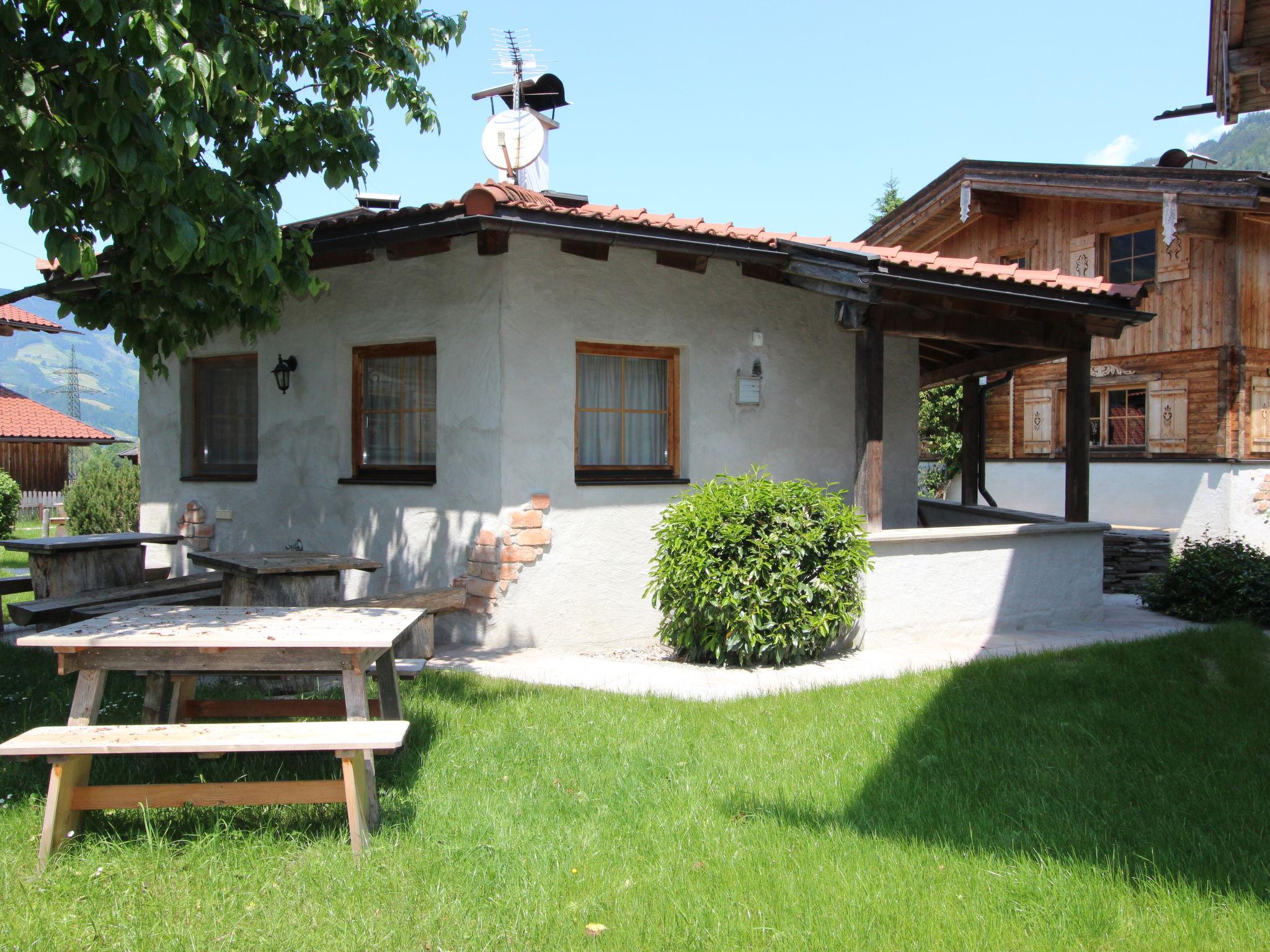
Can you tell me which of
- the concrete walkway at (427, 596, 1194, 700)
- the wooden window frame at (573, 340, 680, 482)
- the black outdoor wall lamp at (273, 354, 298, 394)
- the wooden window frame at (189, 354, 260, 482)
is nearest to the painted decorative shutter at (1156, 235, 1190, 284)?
the concrete walkway at (427, 596, 1194, 700)

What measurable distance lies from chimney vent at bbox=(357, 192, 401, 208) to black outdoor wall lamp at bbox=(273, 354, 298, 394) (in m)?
1.72

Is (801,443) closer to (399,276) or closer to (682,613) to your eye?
(682,613)

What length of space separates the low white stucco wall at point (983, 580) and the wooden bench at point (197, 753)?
476 centimetres

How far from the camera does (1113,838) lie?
3.38 meters

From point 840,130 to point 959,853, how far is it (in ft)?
46.6

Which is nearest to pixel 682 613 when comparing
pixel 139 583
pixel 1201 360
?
pixel 139 583

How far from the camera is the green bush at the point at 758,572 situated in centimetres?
629

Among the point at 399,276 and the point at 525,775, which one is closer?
the point at 525,775

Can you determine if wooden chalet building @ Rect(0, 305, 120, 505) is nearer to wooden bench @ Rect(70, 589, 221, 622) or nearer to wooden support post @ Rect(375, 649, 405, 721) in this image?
wooden bench @ Rect(70, 589, 221, 622)

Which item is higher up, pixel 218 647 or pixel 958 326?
pixel 958 326

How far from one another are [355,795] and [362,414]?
16.6 feet

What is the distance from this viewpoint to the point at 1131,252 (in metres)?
14.7

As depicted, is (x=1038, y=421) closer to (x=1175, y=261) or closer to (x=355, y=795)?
(x=1175, y=261)

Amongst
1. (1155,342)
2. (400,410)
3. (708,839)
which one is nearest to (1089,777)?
(708,839)
